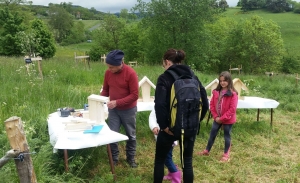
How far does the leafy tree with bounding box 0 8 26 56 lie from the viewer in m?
27.7

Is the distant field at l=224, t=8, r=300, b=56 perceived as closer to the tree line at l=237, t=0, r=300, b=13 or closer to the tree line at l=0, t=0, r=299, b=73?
the tree line at l=237, t=0, r=300, b=13

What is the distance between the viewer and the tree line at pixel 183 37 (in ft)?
80.4

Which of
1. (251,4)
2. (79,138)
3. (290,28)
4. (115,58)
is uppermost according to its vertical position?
(251,4)

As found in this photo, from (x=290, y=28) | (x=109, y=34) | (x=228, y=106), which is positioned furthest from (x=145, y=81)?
(x=290, y=28)

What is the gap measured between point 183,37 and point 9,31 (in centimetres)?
1731

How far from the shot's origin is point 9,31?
2823 cm

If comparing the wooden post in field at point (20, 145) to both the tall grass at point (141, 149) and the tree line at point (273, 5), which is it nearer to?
the tall grass at point (141, 149)

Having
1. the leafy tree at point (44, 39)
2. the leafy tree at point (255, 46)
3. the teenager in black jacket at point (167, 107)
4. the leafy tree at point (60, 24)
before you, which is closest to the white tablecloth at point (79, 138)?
the teenager in black jacket at point (167, 107)

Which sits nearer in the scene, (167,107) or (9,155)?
(9,155)

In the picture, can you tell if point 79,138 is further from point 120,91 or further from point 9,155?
point 9,155

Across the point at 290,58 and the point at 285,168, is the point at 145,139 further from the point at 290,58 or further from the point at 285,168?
the point at 290,58

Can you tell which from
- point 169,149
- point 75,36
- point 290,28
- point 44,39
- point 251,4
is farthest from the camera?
point 251,4

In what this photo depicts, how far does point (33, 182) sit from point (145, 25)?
24067mm

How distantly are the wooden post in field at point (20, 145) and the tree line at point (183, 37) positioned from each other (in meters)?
8.12
